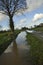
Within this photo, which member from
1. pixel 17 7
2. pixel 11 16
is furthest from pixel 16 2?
pixel 11 16

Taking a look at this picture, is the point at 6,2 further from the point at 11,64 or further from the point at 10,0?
the point at 11,64

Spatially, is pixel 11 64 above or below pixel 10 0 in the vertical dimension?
below

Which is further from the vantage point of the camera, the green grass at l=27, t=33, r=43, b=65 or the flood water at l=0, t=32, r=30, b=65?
Answer: the flood water at l=0, t=32, r=30, b=65

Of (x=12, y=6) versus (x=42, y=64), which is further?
(x=12, y=6)

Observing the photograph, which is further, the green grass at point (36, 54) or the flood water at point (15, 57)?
the flood water at point (15, 57)

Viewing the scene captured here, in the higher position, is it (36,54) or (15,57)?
(36,54)

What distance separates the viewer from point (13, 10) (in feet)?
155

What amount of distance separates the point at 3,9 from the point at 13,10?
9.28 feet

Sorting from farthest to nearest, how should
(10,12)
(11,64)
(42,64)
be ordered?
1. (10,12)
2. (11,64)
3. (42,64)

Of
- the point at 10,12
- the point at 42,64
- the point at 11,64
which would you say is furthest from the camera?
the point at 10,12

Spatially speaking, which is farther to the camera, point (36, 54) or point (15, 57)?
point (15, 57)

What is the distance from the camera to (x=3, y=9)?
4806 centimetres

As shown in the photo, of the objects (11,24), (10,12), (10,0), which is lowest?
(11,24)

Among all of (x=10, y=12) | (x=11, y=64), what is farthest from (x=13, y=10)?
(x=11, y=64)
